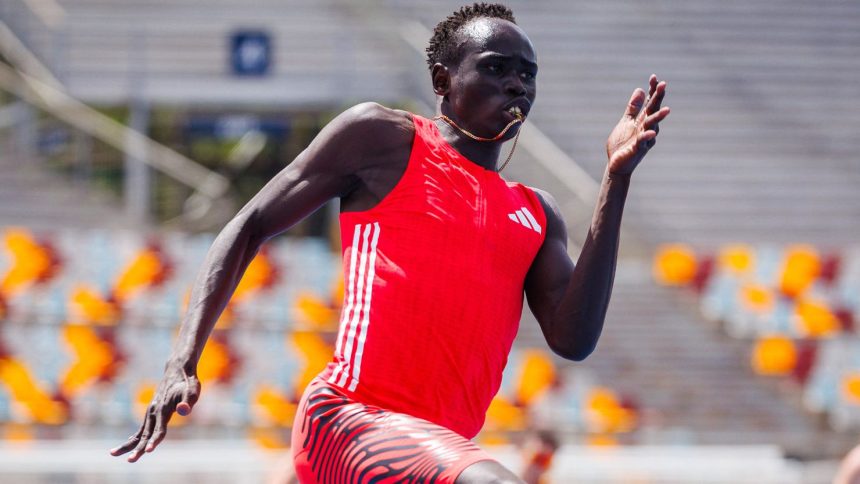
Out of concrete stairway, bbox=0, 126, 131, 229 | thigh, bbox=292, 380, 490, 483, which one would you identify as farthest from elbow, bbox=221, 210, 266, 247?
concrete stairway, bbox=0, 126, 131, 229

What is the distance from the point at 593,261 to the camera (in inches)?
126

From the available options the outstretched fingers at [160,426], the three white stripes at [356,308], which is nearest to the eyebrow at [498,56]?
the three white stripes at [356,308]

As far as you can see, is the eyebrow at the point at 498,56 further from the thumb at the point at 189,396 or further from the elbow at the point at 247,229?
the thumb at the point at 189,396

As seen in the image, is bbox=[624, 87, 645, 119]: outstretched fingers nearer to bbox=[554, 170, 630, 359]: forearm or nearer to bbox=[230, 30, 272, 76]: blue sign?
bbox=[554, 170, 630, 359]: forearm

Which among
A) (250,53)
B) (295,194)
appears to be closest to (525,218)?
(295,194)

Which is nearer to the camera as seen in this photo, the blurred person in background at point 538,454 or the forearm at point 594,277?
the forearm at point 594,277

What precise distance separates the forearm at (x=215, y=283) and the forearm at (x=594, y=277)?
2.52ft

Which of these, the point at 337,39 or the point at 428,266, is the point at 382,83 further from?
the point at 428,266

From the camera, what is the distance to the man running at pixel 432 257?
3070 millimetres

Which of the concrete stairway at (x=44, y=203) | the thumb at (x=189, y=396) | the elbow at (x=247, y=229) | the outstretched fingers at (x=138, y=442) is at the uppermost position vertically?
the elbow at (x=247, y=229)

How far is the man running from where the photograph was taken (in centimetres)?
307

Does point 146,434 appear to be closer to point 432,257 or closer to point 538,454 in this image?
point 432,257

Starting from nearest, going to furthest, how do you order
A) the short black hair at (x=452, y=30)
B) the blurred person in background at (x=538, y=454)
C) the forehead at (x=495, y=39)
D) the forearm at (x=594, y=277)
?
the forearm at (x=594, y=277)
the forehead at (x=495, y=39)
the short black hair at (x=452, y=30)
the blurred person in background at (x=538, y=454)

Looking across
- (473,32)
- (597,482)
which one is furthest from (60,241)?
(473,32)
